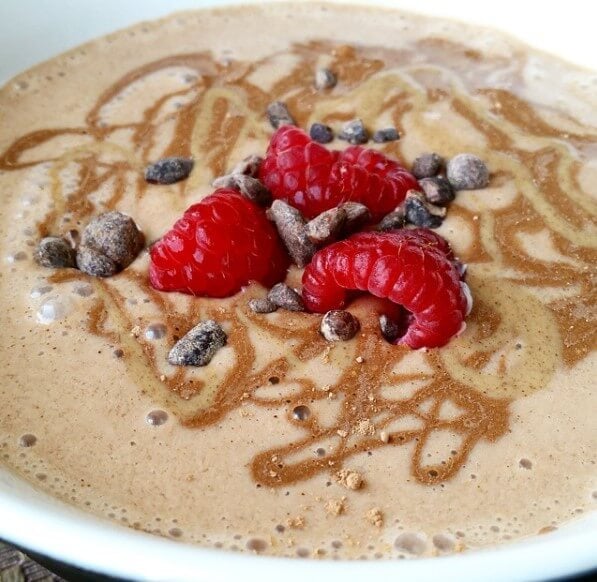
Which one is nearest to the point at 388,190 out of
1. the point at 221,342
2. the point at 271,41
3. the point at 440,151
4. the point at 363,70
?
the point at 440,151

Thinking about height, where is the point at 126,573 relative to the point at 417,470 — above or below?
above

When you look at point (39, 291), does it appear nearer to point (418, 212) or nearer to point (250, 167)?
point (250, 167)

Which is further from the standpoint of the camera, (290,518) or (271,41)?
(271,41)

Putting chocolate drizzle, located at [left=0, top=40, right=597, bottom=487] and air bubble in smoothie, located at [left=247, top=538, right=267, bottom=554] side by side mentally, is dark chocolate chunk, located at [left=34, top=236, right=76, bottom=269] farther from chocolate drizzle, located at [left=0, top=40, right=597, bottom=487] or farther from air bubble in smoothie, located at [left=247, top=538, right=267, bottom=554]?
air bubble in smoothie, located at [left=247, top=538, right=267, bottom=554]

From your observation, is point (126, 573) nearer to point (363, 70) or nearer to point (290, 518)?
point (290, 518)

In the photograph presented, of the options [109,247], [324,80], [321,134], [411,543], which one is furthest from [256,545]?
[324,80]

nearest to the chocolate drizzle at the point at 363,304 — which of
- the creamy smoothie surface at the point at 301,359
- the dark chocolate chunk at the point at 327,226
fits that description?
the creamy smoothie surface at the point at 301,359

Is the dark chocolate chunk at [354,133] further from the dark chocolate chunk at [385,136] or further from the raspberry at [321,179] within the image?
the raspberry at [321,179]
